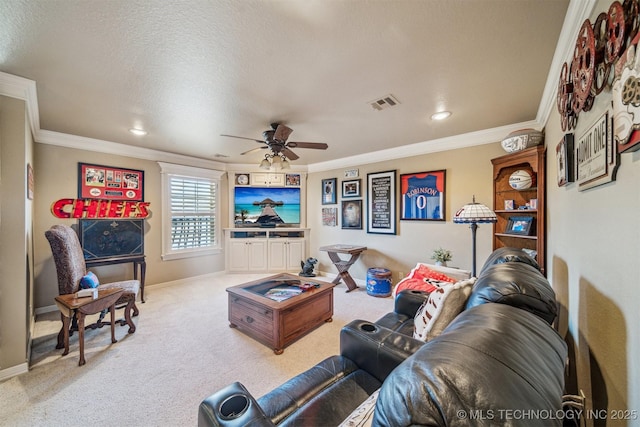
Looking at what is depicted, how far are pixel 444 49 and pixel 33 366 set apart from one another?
4137 millimetres

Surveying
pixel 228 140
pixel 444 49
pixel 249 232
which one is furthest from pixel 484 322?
pixel 249 232

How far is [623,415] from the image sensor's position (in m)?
0.78

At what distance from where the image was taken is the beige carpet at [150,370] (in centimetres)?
161

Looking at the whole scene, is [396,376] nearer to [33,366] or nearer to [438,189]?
[33,366]

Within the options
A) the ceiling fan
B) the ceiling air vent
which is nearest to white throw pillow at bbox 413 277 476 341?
the ceiling air vent

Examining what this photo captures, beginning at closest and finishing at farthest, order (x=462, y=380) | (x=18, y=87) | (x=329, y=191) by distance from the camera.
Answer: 1. (x=462, y=380)
2. (x=18, y=87)
3. (x=329, y=191)

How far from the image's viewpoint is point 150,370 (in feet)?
6.66

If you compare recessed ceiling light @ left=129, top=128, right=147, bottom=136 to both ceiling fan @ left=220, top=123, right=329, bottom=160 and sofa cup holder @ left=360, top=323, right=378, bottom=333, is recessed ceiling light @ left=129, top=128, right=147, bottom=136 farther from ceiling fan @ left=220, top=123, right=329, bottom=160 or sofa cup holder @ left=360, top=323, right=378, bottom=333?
sofa cup holder @ left=360, top=323, right=378, bottom=333

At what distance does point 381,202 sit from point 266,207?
8.43ft

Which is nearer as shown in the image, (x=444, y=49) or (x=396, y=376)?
(x=396, y=376)

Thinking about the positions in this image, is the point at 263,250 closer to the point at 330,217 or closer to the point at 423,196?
the point at 330,217

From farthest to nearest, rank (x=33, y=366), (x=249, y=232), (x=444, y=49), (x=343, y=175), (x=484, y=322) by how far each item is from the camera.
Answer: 1. (x=249, y=232)
2. (x=343, y=175)
3. (x=33, y=366)
4. (x=444, y=49)
5. (x=484, y=322)

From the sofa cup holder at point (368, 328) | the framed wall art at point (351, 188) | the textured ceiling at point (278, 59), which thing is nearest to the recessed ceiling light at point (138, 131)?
the textured ceiling at point (278, 59)

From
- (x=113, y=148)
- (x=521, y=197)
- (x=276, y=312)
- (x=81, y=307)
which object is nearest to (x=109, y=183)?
(x=113, y=148)
